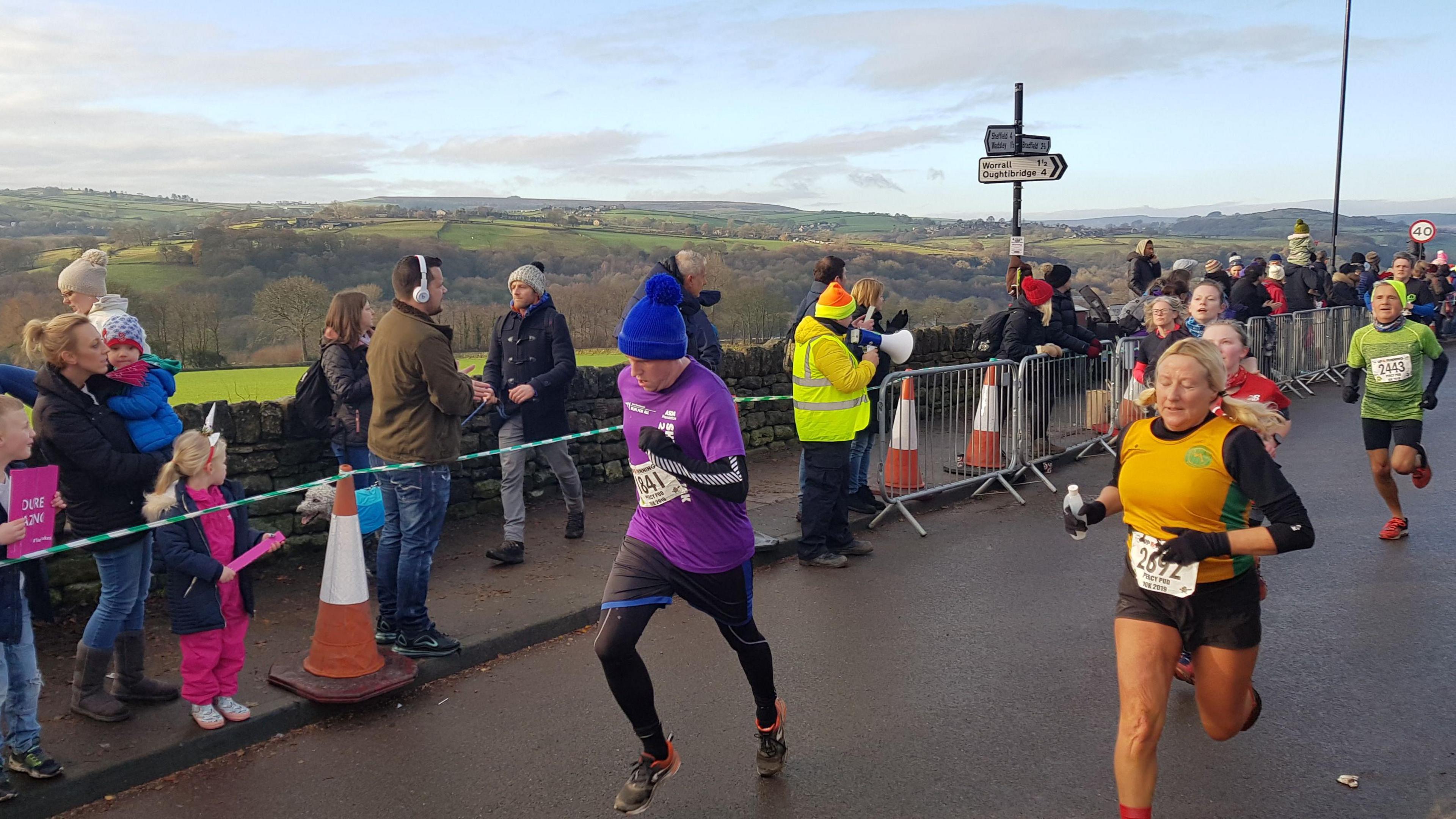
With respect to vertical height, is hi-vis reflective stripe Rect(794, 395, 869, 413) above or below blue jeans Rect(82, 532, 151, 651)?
above

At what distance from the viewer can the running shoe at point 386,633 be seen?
583 cm

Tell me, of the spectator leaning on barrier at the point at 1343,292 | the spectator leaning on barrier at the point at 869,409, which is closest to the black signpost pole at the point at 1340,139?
the spectator leaning on barrier at the point at 1343,292

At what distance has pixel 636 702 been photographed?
4.05 metres

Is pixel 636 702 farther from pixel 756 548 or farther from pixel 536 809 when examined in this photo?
pixel 756 548

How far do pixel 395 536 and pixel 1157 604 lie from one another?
3.94 metres

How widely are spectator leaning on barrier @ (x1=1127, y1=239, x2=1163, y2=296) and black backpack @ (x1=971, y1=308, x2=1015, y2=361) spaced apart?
6629 millimetres

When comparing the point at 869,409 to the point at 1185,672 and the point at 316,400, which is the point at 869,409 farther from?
the point at 316,400

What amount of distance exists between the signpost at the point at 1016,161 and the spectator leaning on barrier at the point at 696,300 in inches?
231

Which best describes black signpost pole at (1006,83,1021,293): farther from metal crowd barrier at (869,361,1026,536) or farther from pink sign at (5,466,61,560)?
pink sign at (5,466,61,560)

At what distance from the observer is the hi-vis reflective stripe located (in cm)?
761

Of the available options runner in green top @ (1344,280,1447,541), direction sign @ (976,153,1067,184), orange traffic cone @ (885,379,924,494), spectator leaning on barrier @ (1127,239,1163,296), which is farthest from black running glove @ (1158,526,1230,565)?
spectator leaning on barrier @ (1127,239,1163,296)

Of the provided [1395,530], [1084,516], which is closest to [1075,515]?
[1084,516]

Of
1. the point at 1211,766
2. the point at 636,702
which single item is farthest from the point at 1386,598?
the point at 636,702

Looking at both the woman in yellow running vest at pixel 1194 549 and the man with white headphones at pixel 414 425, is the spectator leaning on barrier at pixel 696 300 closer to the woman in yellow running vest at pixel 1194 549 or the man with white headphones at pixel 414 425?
the man with white headphones at pixel 414 425
